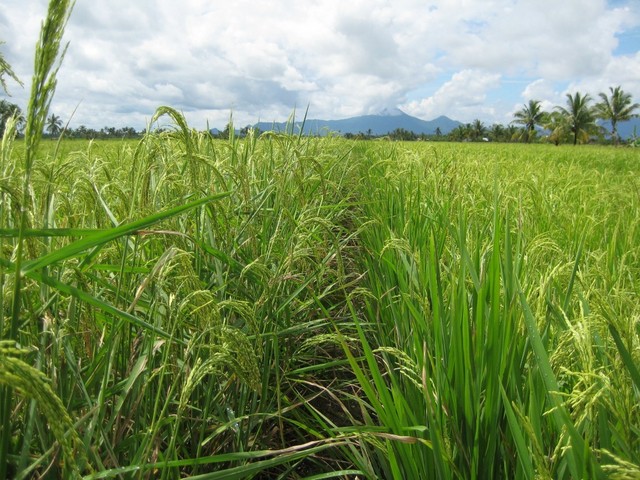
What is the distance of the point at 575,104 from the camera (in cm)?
5294

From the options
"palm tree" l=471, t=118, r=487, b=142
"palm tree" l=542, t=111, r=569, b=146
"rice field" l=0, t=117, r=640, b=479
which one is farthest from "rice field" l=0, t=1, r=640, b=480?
"palm tree" l=471, t=118, r=487, b=142

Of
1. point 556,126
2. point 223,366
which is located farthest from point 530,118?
point 223,366

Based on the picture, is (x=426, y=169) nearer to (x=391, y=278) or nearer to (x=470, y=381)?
(x=391, y=278)

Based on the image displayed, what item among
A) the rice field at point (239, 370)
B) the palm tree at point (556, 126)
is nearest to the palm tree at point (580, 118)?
the palm tree at point (556, 126)

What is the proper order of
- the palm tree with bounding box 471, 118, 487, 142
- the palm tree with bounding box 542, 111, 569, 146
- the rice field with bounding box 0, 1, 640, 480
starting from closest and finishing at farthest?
the rice field with bounding box 0, 1, 640, 480 < the palm tree with bounding box 542, 111, 569, 146 < the palm tree with bounding box 471, 118, 487, 142

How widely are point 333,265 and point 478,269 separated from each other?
1.24 meters

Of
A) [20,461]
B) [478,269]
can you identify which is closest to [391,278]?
[478,269]

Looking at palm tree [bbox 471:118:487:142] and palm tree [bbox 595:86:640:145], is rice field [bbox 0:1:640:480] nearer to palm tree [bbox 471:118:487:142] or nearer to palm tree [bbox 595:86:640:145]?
palm tree [bbox 595:86:640:145]

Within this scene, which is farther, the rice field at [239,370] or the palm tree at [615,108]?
the palm tree at [615,108]

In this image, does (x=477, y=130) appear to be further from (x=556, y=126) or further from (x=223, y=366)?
(x=223, y=366)

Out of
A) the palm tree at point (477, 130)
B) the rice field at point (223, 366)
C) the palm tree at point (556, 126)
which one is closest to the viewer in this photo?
the rice field at point (223, 366)

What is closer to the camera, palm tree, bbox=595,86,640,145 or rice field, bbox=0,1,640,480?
rice field, bbox=0,1,640,480

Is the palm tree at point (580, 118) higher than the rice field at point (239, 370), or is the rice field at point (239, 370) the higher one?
the palm tree at point (580, 118)

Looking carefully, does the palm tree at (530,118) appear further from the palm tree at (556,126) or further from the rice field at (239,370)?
the rice field at (239,370)
